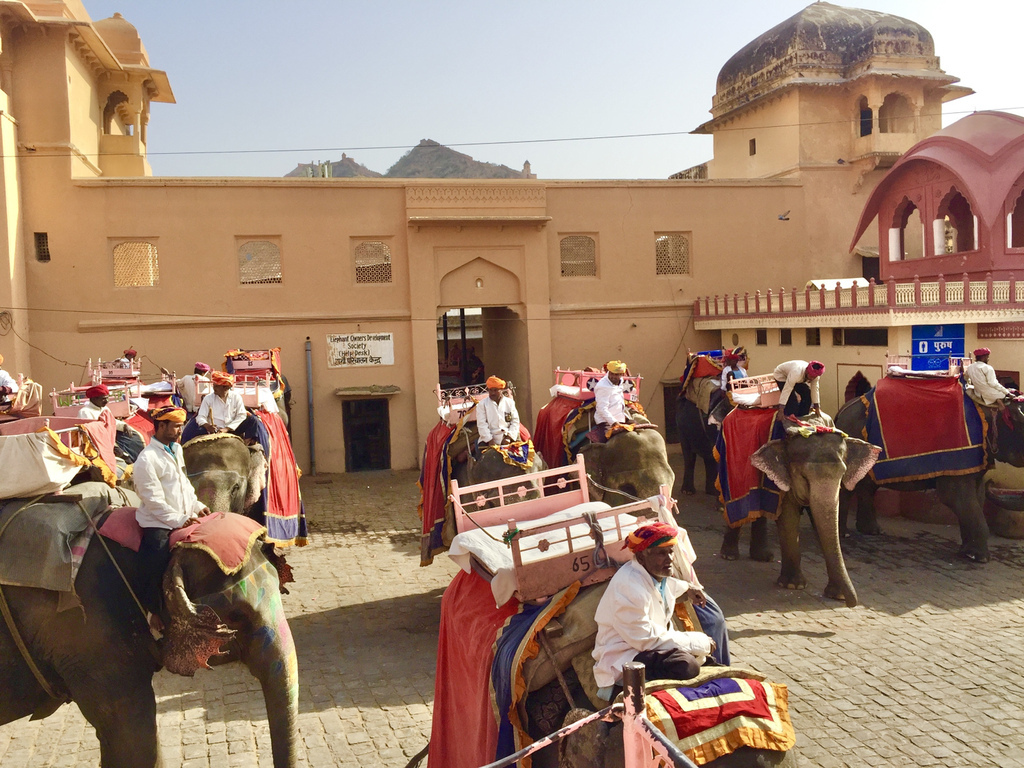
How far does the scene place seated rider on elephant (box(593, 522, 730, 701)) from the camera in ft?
12.5

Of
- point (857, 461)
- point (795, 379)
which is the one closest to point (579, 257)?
point (795, 379)

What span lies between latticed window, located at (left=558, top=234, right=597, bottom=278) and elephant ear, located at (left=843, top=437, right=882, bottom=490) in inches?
445

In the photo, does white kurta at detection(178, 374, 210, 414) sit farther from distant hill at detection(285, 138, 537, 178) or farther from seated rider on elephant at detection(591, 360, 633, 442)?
distant hill at detection(285, 138, 537, 178)

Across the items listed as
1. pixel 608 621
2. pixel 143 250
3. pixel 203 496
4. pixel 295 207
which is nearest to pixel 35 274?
pixel 143 250

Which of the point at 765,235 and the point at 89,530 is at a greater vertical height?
the point at 765,235

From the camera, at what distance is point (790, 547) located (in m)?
9.59

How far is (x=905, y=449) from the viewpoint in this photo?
37.1ft

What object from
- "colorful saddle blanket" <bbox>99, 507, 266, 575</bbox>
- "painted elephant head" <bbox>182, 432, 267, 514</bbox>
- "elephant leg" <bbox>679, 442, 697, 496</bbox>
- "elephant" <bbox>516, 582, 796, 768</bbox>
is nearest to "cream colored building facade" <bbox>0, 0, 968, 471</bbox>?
"elephant leg" <bbox>679, 442, 697, 496</bbox>

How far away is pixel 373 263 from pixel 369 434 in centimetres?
368

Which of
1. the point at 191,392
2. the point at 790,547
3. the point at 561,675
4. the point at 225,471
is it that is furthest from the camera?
the point at 191,392

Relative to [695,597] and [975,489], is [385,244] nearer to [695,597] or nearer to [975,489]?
[975,489]

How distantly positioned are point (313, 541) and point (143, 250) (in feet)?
28.7

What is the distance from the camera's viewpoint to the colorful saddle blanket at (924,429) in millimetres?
10812

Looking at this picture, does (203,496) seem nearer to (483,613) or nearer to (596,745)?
(483,613)
